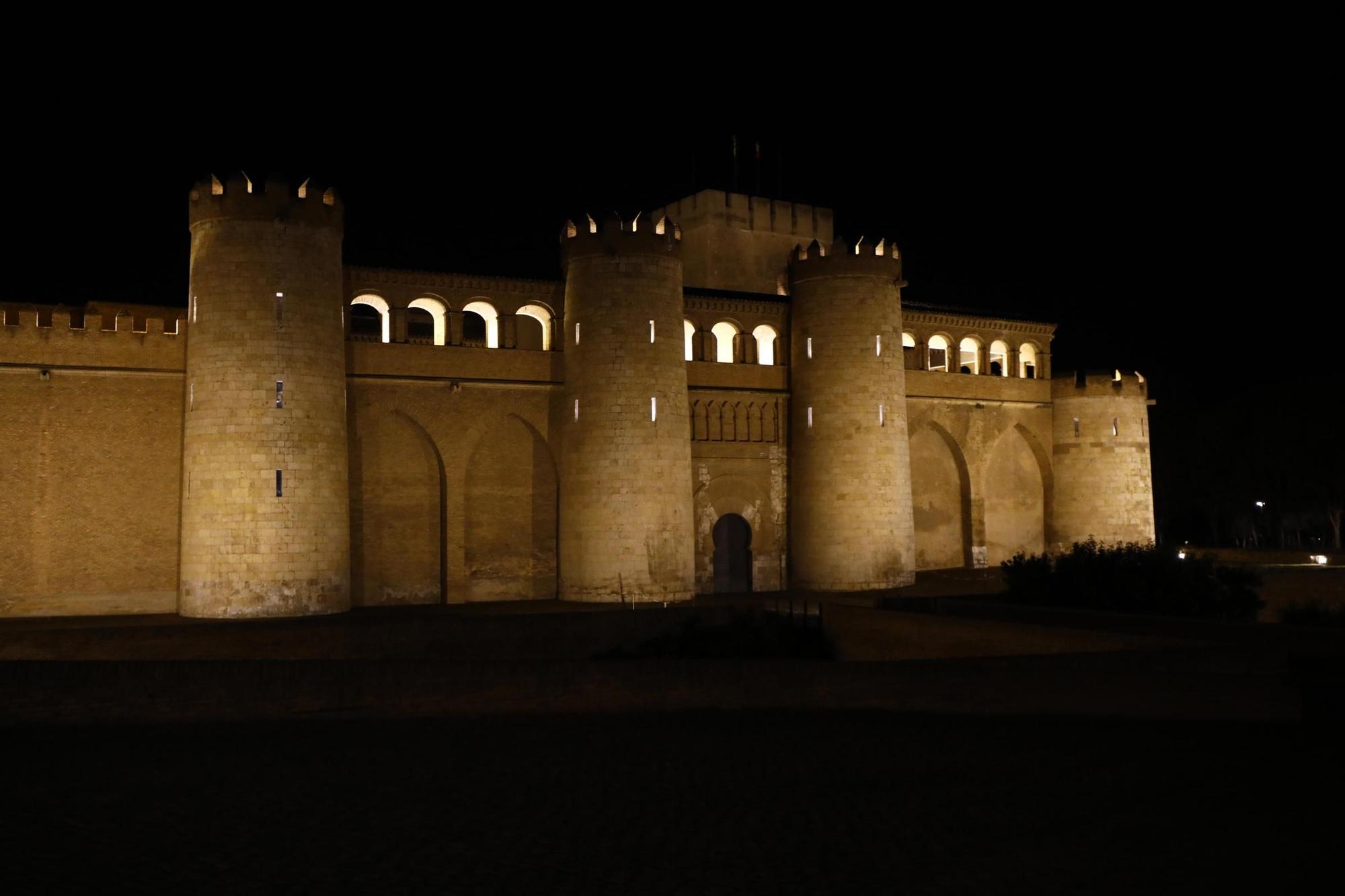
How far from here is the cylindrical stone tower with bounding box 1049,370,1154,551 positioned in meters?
30.1

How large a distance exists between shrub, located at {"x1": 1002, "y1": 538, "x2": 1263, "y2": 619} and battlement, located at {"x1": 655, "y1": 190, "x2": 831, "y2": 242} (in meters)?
12.7

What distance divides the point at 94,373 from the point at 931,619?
14093 mm

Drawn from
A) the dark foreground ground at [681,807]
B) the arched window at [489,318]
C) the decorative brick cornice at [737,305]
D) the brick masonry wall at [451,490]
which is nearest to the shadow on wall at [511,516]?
the brick masonry wall at [451,490]

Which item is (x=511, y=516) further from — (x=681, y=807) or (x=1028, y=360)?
(x=681, y=807)

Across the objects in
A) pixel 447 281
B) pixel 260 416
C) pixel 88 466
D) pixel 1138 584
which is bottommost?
pixel 1138 584

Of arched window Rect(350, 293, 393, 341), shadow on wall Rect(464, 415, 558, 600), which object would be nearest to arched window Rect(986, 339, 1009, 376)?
shadow on wall Rect(464, 415, 558, 600)

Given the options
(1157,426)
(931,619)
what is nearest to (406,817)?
(931,619)

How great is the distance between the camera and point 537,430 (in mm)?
24234

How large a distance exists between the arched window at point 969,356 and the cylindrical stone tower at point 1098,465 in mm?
1970

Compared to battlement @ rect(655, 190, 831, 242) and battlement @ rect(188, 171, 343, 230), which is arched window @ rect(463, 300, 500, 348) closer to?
battlement @ rect(188, 171, 343, 230)

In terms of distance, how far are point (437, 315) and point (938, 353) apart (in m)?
12.1

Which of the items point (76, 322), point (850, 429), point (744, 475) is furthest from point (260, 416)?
point (850, 429)

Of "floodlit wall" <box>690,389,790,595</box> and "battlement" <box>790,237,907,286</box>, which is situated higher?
"battlement" <box>790,237,907,286</box>

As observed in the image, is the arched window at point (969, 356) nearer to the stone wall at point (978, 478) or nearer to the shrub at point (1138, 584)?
the stone wall at point (978, 478)
